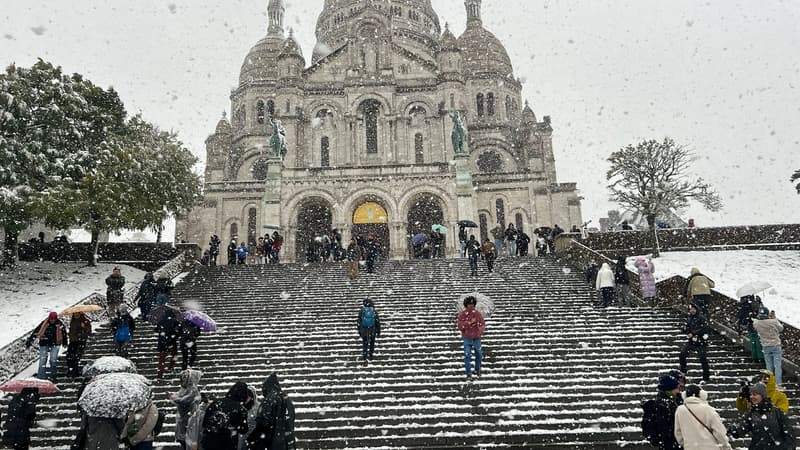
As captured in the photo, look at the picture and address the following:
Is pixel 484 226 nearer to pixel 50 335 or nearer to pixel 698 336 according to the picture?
pixel 698 336

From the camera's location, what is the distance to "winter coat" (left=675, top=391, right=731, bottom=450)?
5.38 meters

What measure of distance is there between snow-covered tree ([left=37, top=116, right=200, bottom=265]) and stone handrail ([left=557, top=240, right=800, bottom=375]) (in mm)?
15912

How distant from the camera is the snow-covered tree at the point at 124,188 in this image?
19781 mm

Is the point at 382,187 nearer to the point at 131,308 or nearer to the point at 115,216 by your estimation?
the point at 115,216

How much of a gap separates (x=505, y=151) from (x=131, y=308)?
29.6m

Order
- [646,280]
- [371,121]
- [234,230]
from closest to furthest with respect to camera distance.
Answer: [646,280] → [234,230] → [371,121]

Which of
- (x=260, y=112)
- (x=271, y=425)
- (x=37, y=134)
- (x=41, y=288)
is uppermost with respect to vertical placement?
(x=260, y=112)

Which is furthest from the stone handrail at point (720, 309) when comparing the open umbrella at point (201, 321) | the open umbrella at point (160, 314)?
the open umbrella at point (160, 314)

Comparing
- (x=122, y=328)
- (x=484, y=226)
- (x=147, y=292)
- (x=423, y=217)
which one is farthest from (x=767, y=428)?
(x=484, y=226)

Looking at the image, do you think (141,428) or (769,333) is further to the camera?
(769,333)

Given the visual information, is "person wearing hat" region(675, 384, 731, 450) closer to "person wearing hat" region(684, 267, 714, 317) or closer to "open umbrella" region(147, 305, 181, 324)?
"person wearing hat" region(684, 267, 714, 317)

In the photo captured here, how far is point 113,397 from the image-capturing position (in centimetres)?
518

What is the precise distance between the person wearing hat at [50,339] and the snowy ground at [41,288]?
3.80m

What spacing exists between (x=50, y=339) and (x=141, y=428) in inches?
277
